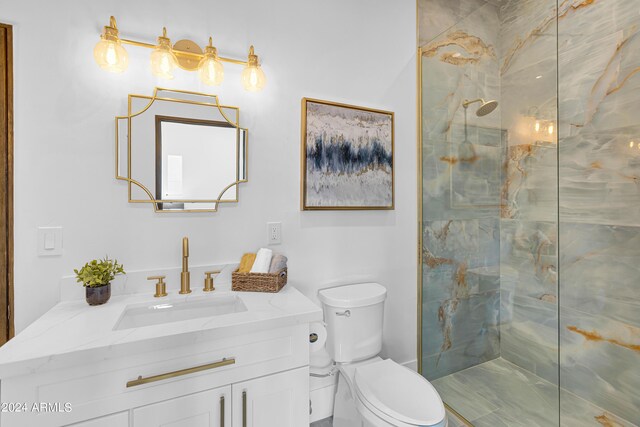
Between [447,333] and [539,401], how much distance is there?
0.58 m

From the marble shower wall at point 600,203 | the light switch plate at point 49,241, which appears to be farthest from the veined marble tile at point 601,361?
the light switch plate at point 49,241

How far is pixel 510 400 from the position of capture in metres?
1.86

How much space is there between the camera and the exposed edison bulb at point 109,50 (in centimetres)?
127

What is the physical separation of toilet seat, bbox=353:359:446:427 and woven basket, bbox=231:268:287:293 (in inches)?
21.8

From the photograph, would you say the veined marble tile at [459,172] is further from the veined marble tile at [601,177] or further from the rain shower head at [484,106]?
the veined marble tile at [601,177]

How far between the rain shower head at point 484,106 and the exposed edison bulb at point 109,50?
1.82 metres

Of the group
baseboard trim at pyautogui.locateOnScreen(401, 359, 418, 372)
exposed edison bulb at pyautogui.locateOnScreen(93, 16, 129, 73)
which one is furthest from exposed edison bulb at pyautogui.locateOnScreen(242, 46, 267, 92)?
baseboard trim at pyautogui.locateOnScreen(401, 359, 418, 372)

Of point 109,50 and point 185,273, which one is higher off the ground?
point 109,50

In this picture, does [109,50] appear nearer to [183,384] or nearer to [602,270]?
[183,384]

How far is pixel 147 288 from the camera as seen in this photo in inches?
55.3

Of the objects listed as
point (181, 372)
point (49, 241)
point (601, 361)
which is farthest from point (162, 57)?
point (601, 361)

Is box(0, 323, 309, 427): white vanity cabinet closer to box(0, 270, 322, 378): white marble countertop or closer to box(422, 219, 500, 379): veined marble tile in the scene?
box(0, 270, 322, 378): white marble countertop

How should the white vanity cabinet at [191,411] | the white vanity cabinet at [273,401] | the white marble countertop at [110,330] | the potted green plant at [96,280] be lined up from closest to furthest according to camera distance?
the white marble countertop at [110,330], the white vanity cabinet at [191,411], the white vanity cabinet at [273,401], the potted green plant at [96,280]

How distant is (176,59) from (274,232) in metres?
0.91
